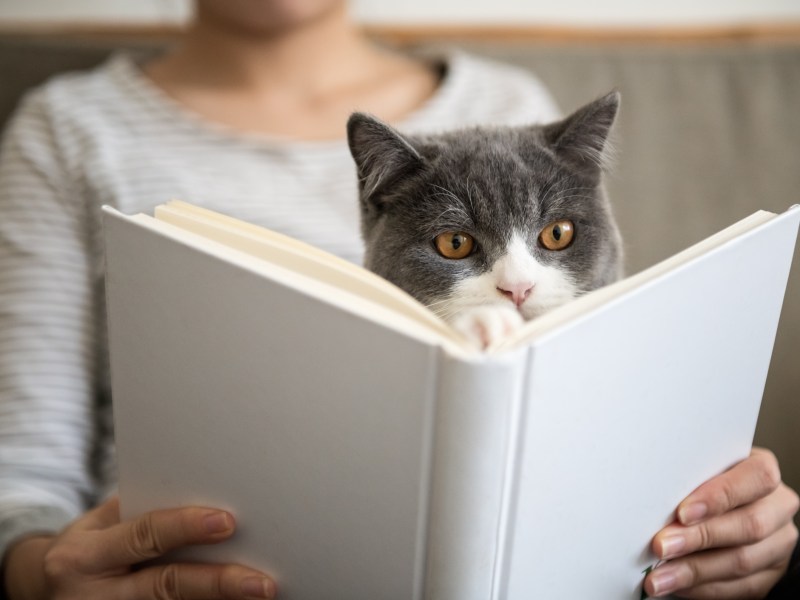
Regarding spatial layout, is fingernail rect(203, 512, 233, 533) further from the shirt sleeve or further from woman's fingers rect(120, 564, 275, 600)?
the shirt sleeve

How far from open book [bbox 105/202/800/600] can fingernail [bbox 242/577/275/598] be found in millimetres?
11

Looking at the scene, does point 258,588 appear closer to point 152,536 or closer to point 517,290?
point 152,536

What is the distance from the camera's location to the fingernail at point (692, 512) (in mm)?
657

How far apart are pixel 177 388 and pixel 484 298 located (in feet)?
0.92

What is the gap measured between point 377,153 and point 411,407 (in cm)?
31

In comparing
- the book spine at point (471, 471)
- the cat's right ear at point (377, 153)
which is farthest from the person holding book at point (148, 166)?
the book spine at point (471, 471)

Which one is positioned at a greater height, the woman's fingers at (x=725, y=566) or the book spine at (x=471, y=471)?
the book spine at (x=471, y=471)

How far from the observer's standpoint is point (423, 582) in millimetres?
508

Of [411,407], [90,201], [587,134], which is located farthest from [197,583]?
[90,201]

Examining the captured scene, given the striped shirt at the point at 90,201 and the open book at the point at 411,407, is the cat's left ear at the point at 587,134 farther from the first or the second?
the striped shirt at the point at 90,201

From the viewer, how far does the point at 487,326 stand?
18.4 inches

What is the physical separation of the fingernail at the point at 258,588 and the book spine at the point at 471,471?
0.17 metres

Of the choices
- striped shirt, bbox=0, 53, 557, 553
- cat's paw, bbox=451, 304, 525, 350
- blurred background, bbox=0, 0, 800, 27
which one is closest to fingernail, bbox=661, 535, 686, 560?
cat's paw, bbox=451, 304, 525, 350

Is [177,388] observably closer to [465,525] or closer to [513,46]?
[465,525]
